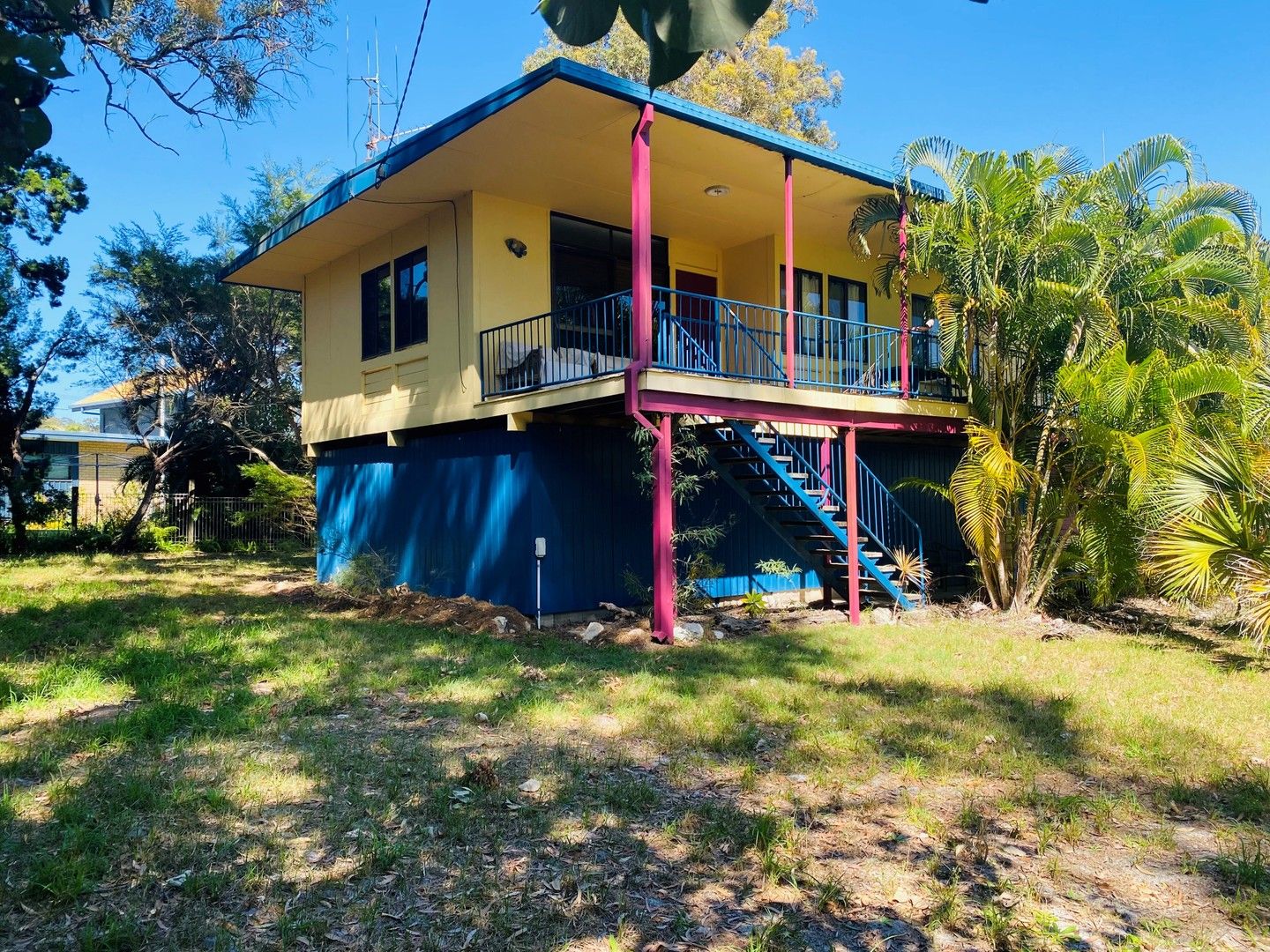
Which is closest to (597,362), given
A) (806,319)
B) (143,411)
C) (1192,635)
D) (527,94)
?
(527,94)

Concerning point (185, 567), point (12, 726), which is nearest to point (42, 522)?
point (185, 567)

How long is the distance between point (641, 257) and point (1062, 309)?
15.7 ft

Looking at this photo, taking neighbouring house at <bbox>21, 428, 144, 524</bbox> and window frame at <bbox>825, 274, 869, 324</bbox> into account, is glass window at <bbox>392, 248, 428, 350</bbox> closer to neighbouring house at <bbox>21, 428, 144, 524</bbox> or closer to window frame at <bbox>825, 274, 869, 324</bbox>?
window frame at <bbox>825, 274, 869, 324</bbox>

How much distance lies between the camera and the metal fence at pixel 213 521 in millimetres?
21294

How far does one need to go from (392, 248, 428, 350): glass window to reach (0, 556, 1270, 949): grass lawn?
18.1 ft

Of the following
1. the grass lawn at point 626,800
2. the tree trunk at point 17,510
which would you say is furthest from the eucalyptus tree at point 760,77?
the grass lawn at point 626,800

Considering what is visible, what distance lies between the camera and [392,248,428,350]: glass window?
12.4 meters

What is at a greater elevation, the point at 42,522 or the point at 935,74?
the point at 935,74

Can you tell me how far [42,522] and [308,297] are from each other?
10.0 meters

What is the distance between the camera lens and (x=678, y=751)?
5453 mm

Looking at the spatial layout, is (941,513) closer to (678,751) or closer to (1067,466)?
(1067,466)

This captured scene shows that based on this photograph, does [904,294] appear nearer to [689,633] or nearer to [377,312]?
[689,633]

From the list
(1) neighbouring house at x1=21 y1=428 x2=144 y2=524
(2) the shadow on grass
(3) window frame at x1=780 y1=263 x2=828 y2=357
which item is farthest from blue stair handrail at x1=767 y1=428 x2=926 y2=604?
(1) neighbouring house at x1=21 y1=428 x2=144 y2=524

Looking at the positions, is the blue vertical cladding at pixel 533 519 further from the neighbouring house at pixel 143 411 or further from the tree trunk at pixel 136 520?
the neighbouring house at pixel 143 411
